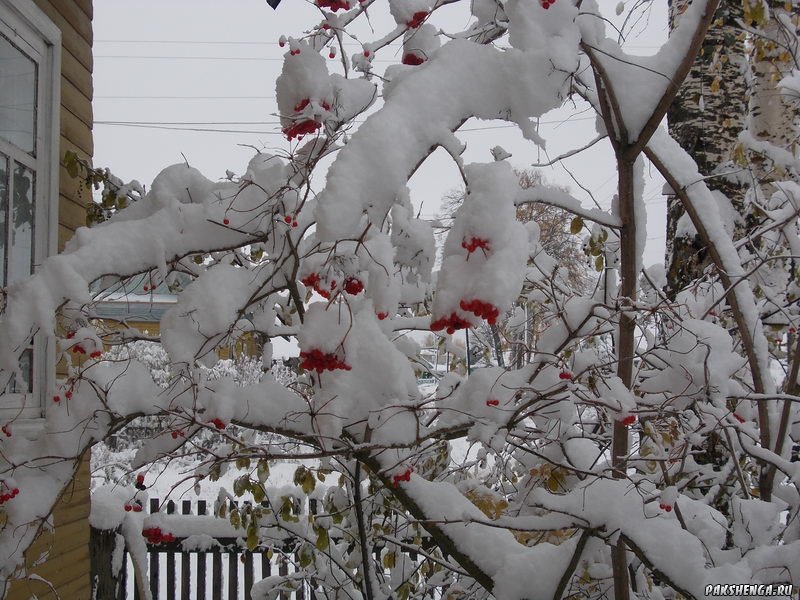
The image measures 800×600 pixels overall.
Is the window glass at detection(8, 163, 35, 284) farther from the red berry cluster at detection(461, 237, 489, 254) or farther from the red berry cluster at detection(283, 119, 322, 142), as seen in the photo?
the red berry cluster at detection(461, 237, 489, 254)

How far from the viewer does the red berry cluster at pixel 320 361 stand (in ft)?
4.83

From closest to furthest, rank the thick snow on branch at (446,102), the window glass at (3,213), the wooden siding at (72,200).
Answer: the thick snow on branch at (446,102), the window glass at (3,213), the wooden siding at (72,200)

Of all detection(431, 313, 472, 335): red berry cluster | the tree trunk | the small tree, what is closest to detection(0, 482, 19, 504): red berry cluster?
the small tree

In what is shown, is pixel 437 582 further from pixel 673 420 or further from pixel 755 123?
Result: pixel 755 123

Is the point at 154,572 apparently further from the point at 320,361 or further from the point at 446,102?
the point at 446,102

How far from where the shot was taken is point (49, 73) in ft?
11.0

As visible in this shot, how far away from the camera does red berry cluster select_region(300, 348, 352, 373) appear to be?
1472 millimetres

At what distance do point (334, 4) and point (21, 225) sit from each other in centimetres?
218

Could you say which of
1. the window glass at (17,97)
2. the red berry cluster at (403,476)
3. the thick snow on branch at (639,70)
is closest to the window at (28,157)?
the window glass at (17,97)

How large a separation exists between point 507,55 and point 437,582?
243cm

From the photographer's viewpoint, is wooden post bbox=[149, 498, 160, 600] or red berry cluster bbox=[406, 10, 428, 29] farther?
wooden post bbox=[149, 498, 160, 600]

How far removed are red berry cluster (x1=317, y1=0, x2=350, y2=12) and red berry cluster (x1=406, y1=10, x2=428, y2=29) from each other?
0.17 m

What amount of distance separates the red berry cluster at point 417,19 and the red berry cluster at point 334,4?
174mm

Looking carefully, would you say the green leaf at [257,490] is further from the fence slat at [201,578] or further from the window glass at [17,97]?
the fence slat at [201,578]
